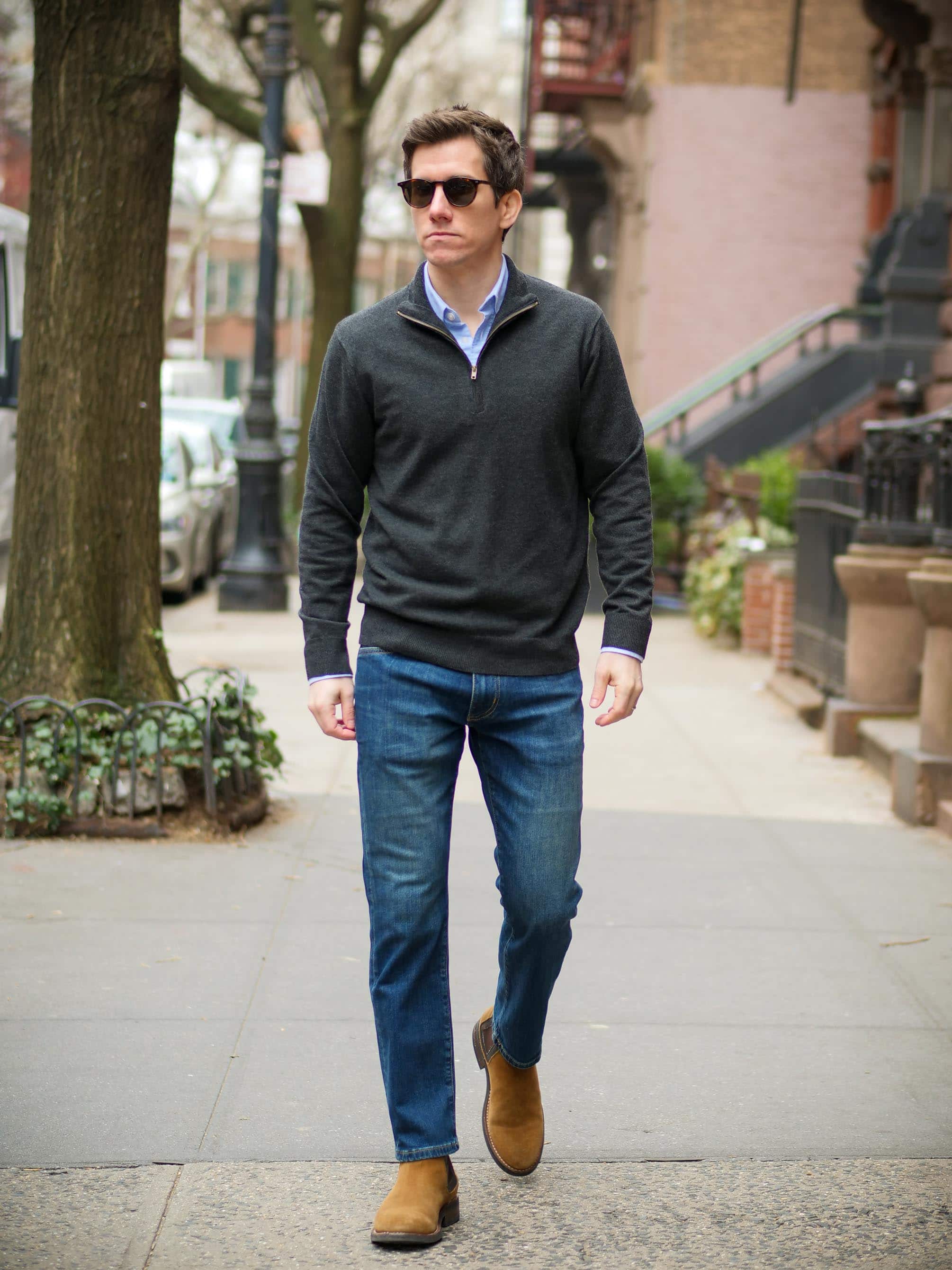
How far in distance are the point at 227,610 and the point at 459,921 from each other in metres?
8.99

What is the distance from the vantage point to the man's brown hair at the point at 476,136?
10.7 ft

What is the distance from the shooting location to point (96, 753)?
20.8ft

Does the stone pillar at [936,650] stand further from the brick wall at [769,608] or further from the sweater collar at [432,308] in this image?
the sweater collar at [432,308]

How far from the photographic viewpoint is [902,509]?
8250 millimetres

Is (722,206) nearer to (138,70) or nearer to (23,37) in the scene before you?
(138,70)

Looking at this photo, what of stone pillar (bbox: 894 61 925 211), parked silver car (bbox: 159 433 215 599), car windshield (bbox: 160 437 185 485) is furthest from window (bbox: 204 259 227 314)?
car windshield (bbox: 160 437 185 485)

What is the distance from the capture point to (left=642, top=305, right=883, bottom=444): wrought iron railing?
18938mm

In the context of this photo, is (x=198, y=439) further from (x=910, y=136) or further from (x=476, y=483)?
(x=476, y=483)

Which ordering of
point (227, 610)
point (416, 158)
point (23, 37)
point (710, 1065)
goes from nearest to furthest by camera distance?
point (416, 158) → point (710, 1065) → point (227, 610) → point (23, 37)

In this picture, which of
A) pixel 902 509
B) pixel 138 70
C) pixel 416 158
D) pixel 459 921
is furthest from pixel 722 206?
pixel 416 158

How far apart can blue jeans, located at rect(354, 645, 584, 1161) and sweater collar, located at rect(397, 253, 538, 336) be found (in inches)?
25.4

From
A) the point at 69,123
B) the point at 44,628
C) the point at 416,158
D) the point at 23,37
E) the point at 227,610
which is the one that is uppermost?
the point at 23,37

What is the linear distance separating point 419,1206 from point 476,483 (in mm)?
1375

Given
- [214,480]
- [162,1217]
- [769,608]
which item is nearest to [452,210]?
[162,1217]
